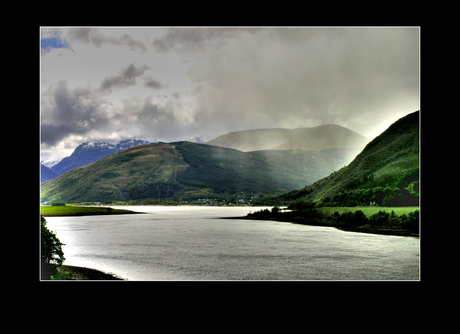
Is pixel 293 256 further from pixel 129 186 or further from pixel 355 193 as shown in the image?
pixel 129 186

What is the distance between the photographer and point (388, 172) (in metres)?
25.4

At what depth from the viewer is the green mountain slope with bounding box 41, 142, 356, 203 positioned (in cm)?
11331

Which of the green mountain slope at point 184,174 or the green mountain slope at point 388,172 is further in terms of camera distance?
the green mountain slope at point 184,174

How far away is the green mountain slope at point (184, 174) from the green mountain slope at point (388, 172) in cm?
6475

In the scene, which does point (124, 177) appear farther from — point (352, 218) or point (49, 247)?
point (49, 247)

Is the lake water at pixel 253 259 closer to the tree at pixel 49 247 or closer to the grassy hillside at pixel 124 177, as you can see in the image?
the tree at pixel 49 247

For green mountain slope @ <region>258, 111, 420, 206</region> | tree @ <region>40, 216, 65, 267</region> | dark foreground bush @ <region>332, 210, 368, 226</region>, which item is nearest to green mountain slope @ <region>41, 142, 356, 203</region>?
green mountain slope @ <region>258, 111, 420, 206</region>

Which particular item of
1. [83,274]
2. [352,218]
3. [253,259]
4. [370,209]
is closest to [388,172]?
[370,209]

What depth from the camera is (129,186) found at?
126 metres

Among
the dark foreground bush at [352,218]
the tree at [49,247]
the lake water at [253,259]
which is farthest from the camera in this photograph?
the dark foreground bush at [352,218]

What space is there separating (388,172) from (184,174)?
128m

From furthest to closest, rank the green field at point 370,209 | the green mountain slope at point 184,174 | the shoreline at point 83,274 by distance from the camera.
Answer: the green mountain slope at point 184,174 < the green field at point 370,209 < the shoreline at point 83,274

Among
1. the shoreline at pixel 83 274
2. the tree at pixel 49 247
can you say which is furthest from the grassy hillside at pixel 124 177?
the tree at pixel 49 247

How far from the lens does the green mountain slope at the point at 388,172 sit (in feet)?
61.7
